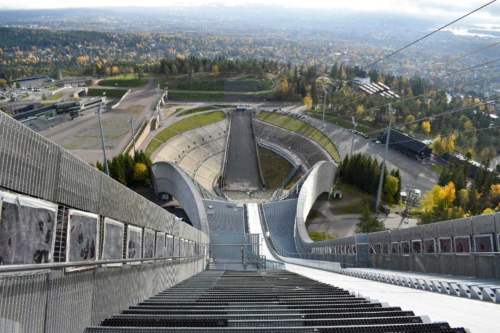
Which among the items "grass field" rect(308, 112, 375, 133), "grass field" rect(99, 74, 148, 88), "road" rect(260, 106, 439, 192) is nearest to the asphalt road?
"road" rect(260, 106, 439, 192)

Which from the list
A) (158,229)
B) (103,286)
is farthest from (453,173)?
(103,286)

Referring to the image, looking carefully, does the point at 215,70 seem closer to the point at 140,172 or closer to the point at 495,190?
the point at 140,172

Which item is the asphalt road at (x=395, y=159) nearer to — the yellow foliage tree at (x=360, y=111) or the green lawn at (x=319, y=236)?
the yellow foliage tree at (x=360, y=111)

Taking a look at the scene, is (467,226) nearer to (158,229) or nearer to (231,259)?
(158,229)

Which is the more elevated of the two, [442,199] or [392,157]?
[392,157]

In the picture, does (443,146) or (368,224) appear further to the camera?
(443,146)

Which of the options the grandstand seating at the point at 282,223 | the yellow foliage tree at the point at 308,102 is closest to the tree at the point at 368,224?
the grandstand seating at the point at 282,223

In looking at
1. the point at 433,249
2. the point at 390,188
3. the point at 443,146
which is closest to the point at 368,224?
the point at 390,188
